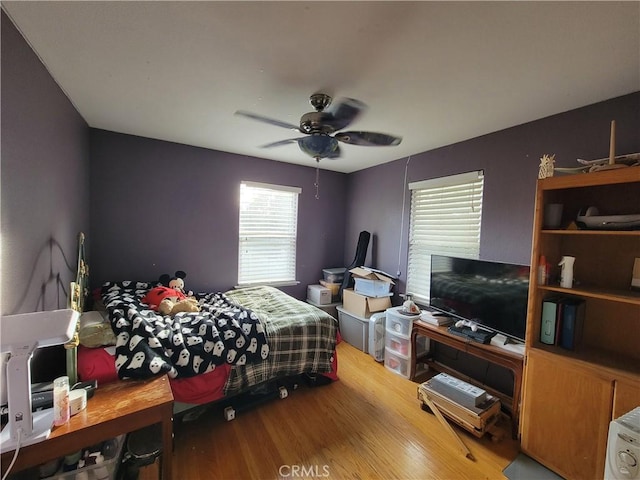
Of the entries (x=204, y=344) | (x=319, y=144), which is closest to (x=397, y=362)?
(x=204, y=344)

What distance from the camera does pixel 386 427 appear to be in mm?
1975

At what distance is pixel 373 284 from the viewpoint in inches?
128

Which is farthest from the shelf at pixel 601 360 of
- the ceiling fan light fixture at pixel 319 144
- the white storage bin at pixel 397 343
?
the ceiling fan light fixture at pixel 319 144

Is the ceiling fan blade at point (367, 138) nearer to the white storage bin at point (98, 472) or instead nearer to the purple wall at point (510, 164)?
the purple wall at point (510, 164)

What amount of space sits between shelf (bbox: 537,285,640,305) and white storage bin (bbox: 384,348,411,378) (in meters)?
1.42

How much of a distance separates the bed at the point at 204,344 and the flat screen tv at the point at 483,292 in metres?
1.10

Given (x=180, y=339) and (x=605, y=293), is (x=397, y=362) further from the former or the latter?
(x=180, y=339)

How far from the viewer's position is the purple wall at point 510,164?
1779 mm

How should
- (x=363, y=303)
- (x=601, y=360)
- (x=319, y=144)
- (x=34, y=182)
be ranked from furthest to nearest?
1. (x=363, y=303)
2. (x=319, y=144)
3. (x=601, y=360)
4. (x=34, y=182)

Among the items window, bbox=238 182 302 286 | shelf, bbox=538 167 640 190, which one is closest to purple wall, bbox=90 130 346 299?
window, bbox=238 182 302 286

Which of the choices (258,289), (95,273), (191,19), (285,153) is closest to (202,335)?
(258,289)

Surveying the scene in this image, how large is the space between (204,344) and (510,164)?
2.82m

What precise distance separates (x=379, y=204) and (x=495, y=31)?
8.09ft

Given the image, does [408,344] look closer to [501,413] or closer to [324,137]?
[501,413]
